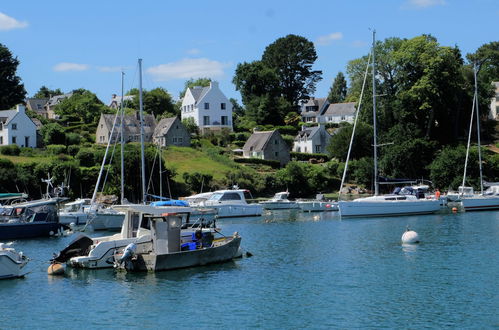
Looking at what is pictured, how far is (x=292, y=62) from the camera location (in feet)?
490

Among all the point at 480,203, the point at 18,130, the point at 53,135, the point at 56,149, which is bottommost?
the point at 480,203

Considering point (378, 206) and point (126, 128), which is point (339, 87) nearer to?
point (126, 128)

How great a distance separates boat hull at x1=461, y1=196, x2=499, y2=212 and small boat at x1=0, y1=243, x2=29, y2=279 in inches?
1980

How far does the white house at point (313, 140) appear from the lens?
123 m

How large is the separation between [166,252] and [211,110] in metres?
94.2

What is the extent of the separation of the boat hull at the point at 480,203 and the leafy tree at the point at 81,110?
70.1 metres

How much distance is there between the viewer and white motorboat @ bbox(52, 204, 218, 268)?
128 feet

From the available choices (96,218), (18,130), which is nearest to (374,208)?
(96,218)

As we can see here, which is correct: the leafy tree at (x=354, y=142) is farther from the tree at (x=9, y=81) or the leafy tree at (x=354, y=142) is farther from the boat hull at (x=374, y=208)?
the tree at (x=9, y=81)

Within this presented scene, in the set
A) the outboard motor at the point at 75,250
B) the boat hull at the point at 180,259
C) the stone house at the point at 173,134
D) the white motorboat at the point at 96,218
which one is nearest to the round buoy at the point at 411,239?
the boat hull at the point at 180,259

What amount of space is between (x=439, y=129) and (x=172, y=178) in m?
43.7

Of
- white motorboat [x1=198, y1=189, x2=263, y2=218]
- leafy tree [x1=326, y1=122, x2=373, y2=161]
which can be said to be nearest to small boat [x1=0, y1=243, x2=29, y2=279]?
white motorboat [x1=198, y1=189, x2=263, y2=218]

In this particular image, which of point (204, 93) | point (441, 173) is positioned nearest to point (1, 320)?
point (441, 173)

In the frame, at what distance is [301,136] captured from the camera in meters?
126
